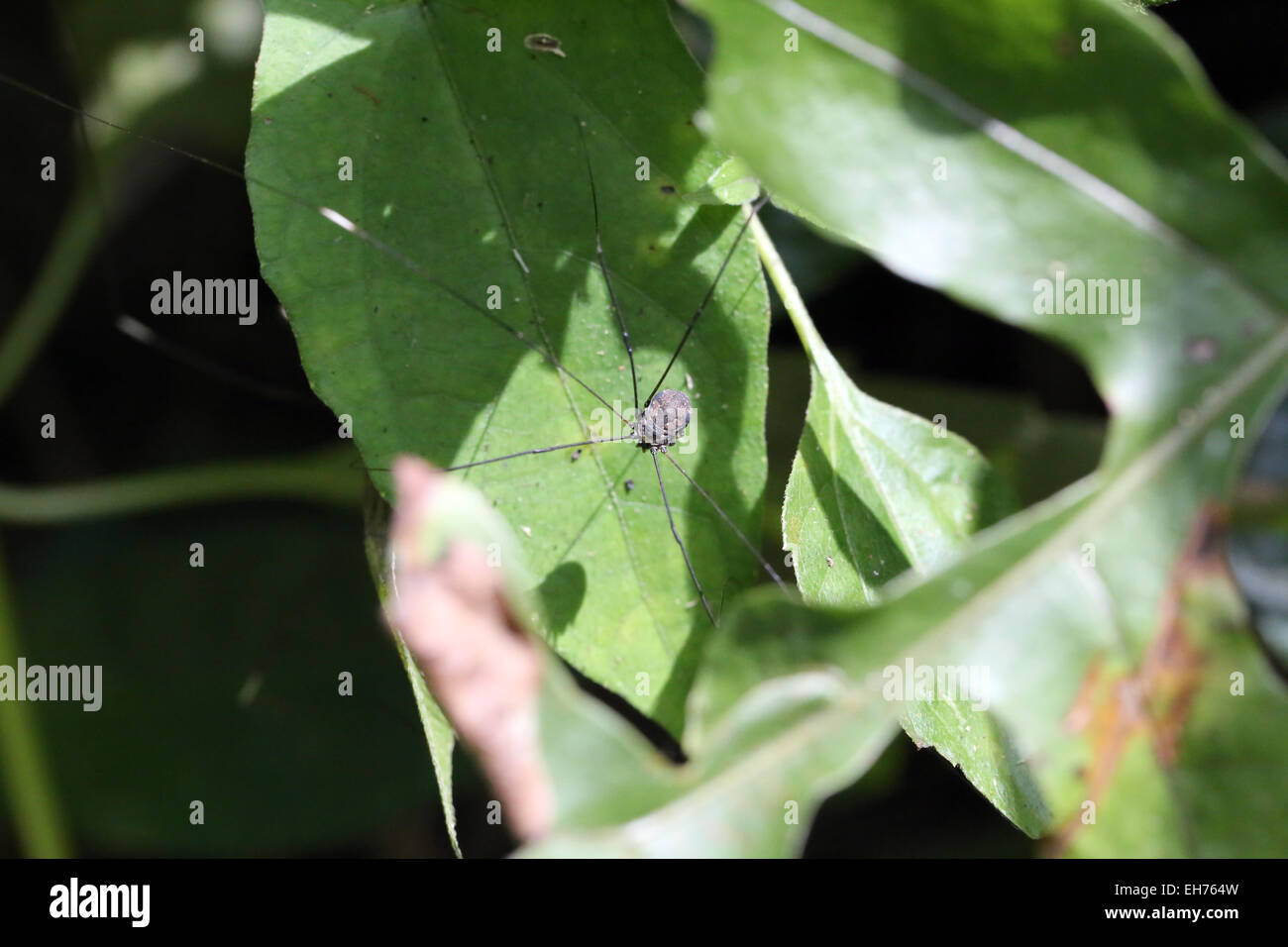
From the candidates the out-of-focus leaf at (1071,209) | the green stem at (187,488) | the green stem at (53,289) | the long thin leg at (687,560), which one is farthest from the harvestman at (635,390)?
the green stem at (53,289)

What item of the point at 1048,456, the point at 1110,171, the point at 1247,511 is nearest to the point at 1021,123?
the point at 1110,171

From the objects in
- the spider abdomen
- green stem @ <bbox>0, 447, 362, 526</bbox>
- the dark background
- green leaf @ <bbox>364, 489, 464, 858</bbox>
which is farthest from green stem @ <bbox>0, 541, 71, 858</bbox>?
the spider abdomen

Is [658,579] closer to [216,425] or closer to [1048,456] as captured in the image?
[1048,456]

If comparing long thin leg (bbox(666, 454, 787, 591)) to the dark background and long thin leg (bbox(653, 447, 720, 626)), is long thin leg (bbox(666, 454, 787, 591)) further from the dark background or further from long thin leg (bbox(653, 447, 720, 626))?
the dark background

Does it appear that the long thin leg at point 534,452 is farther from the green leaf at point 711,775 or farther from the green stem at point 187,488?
the green stem at point 187,488
